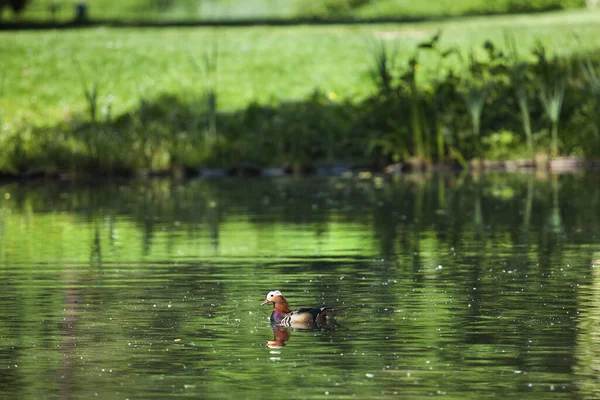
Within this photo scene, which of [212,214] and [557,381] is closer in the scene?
[557,381]

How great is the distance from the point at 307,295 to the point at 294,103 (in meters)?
23.2

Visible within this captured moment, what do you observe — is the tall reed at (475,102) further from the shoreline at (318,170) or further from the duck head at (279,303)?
the duck head at (279,303)

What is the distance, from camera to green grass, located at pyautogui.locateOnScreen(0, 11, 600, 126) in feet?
127

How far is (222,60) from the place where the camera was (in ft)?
137

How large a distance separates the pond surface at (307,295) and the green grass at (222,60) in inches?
434

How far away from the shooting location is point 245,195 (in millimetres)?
29188

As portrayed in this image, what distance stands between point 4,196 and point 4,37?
15979 mm

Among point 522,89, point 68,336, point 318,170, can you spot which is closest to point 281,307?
point 68,336

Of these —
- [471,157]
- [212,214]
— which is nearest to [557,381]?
[212,214]

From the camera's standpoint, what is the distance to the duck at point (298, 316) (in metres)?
12.8

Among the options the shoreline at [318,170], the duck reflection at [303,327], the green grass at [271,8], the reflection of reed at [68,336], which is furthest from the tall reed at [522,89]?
the duck reflection at [303,327]

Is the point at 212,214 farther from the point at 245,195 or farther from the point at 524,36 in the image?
the point at 524,36

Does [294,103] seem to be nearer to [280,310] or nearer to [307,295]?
[307,295]

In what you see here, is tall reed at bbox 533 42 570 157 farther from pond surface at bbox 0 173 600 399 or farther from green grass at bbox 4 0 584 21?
green grass at bbox 4 0 584 21
